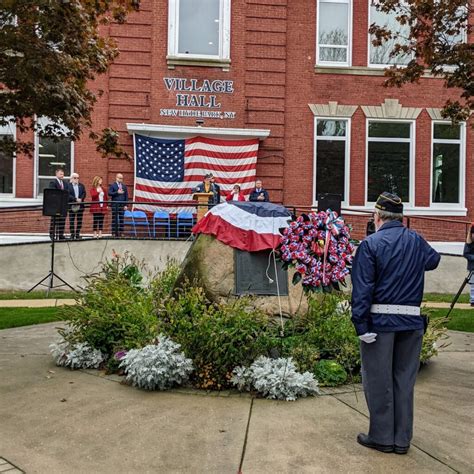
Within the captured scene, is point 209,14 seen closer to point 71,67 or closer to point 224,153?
point 224,153

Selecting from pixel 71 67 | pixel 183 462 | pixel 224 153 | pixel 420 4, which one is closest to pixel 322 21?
pixel 224 153

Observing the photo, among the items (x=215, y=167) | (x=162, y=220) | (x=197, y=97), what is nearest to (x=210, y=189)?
(x=162, y=220)

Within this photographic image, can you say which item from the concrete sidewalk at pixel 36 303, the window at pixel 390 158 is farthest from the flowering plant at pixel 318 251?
the window at pixel 390 158

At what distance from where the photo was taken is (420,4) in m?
10.2

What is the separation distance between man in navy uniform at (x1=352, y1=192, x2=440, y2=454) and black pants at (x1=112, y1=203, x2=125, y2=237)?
1181cm

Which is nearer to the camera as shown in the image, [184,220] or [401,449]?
[401,449]

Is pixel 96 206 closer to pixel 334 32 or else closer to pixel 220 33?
pixel 220 33

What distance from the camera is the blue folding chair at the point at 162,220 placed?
16344 mm

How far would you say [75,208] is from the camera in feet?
49.8

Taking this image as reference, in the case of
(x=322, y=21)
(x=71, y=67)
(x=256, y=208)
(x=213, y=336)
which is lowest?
(x=213, y=336)

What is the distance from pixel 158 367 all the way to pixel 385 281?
2507 millimetres

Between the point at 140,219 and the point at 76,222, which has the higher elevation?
the point at 140,219

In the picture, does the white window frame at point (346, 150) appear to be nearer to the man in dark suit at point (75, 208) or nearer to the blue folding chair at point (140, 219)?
the blue folding chair at point (140, 219)

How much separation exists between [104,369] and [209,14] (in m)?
14.8
